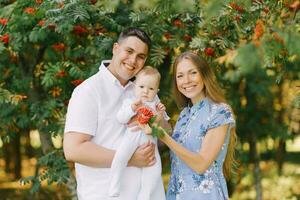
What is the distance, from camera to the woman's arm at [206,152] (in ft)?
11.5

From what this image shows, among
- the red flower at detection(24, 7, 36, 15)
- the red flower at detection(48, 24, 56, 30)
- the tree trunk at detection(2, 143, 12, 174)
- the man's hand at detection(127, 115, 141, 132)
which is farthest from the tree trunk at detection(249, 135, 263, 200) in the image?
the tree trunk at detection(2, 143, 12, 174)

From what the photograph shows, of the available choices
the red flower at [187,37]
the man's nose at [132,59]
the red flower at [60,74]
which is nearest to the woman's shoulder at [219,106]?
the man's nose at [132,59]

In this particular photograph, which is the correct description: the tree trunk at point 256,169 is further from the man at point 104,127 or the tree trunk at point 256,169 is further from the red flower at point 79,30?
the man at point 104,127

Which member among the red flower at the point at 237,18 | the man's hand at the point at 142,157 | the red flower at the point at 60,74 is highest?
the red flower at the point at 237,18

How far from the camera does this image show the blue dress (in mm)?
3680

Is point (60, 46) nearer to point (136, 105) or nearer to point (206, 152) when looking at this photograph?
point (136, 105)

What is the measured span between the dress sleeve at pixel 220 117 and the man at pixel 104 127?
408 millimetres

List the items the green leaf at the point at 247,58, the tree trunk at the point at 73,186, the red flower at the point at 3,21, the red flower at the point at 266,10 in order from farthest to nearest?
1. the tree trunk at the point at 73,186
2. the red flower at the point at 3,21
3. the red flower at the point at 266,10
4. the green leaf at the point at 247,58

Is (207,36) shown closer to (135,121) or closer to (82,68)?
(82,68)

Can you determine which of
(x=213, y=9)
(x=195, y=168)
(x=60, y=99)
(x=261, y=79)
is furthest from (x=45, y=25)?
(x=261, y=79)

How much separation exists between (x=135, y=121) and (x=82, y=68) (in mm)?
1798

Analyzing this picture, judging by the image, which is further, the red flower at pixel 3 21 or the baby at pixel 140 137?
the red flower at pixel 3 21

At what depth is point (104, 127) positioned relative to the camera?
3.60 metres

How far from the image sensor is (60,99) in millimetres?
5551
